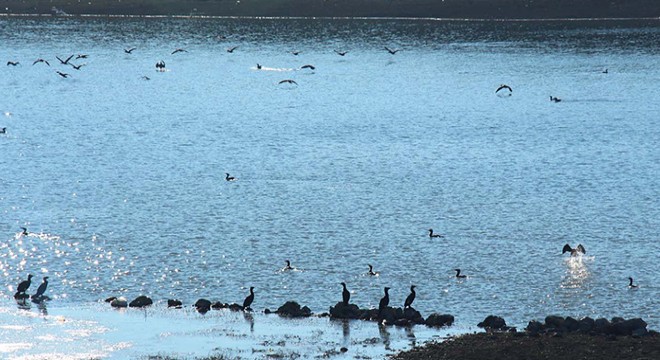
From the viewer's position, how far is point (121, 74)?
123 m

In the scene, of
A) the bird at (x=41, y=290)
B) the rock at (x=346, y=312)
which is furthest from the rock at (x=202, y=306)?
the bird at (x=41, y=290)

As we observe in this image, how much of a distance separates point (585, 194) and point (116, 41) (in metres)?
97.7

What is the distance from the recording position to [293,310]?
38.3m

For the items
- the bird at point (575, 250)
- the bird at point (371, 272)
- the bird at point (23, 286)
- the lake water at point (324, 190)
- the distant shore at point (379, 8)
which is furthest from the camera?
the distant shore at point (379, 8)

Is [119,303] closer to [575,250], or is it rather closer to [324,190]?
[575,250]

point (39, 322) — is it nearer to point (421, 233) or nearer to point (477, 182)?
point (421, 233)

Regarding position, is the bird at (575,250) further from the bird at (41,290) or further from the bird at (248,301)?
the bird at (41,290)

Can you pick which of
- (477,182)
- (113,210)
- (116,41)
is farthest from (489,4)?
(113,210)

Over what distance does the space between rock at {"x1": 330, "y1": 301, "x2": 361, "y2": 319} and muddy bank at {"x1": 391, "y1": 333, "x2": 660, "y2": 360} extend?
453cm

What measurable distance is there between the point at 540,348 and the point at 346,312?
7179 millimetres

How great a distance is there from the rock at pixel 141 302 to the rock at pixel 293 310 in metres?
4.40

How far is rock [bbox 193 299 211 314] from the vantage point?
129ft

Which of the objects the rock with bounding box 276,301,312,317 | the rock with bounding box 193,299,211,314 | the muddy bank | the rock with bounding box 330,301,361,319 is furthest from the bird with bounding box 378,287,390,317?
the rock with bounding box 193,299,211,314

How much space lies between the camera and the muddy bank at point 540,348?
31.8 metres
